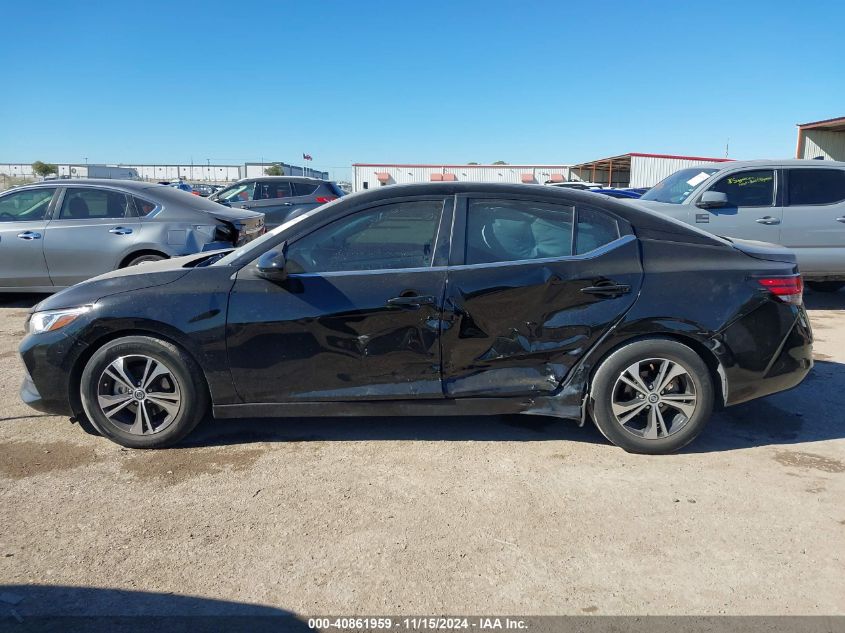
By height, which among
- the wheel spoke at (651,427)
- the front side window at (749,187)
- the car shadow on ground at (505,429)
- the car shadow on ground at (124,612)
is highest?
the front side window at (749,187)

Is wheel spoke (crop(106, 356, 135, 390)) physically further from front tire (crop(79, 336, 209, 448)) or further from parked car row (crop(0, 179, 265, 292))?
parked car row (crop(0, 179, 265, 292))

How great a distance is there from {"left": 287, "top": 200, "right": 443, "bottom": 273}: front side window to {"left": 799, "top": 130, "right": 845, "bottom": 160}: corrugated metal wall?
1024 inches

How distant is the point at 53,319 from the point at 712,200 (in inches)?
273

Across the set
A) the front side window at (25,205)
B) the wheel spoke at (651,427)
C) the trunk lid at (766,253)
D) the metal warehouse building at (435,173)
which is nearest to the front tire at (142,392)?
the wheel spoke at (651,427)

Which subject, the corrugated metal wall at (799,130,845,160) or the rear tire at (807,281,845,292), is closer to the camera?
the rear tire at (807,281,845,292)

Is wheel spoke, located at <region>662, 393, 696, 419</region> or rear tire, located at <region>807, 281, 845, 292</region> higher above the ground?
rear tire, located at <region>807, 281, 845, 292</region>

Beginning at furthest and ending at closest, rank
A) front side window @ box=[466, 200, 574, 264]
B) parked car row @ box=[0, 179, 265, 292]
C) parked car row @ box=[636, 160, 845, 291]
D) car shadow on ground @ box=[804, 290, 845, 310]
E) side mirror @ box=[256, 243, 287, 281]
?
car shadow on ground @ box=[804, 290, 845, 310] → parked car row @ box=[636, 160, 845, 291] → parked car row @ box=[0, 179, 265, 292] → front side window @ box=[466, 200, 574, 264] → side mirror @ box=[256, 243, 287, 281]

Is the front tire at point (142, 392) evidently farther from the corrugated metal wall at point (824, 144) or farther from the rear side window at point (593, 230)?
Answer: the corrugated metal wall at point (824, 144)

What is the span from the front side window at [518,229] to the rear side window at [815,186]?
5441 millimetres

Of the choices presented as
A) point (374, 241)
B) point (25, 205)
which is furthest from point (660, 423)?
point (25, 205)

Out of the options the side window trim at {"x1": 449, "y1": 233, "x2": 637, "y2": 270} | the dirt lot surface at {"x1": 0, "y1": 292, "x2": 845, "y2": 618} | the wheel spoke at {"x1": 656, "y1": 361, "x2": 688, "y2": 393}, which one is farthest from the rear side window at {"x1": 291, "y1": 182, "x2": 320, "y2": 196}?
the wheel spoke at {"x1": 656, "y1": 361, "x2": 688, "y2": 393}

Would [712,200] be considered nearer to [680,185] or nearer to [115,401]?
[680,185]

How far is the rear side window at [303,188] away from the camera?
48.5 feet

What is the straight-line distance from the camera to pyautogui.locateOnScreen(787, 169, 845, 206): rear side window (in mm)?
7781
